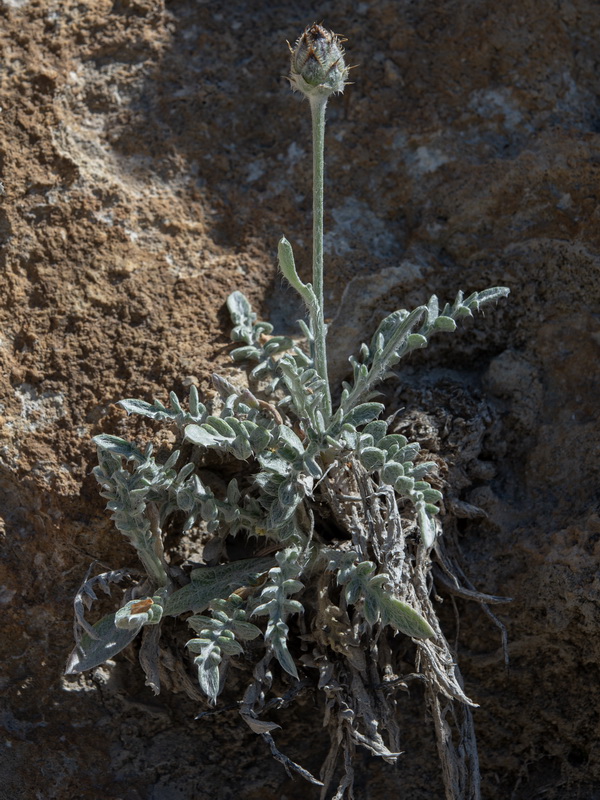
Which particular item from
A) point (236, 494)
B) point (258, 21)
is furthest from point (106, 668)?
point (258, 21)

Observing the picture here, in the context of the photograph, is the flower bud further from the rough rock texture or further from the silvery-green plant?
the rough rock texture

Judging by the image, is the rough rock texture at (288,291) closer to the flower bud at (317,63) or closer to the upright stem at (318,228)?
the upright stem at (318,228)

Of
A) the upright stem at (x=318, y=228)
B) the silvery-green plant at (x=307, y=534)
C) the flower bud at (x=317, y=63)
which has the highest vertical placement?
the flower bud at (x=317, y=63)

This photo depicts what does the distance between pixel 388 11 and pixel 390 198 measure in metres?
0.80

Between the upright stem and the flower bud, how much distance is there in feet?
0.14

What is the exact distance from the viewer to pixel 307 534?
2.35m

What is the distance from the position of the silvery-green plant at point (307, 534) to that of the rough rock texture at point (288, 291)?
233 mm

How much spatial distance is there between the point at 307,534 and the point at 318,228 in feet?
2.79

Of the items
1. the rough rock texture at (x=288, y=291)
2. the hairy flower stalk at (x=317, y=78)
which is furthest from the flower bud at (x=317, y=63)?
the rough rock texture at (x=288, y=291)

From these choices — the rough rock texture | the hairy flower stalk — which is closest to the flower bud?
the hairy flower stalk

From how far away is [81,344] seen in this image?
2.62 m

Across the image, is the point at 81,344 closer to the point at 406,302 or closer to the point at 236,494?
the point at 236,494

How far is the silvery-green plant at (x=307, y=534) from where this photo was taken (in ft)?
7.11

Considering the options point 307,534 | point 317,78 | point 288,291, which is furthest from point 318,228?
point 307,534
